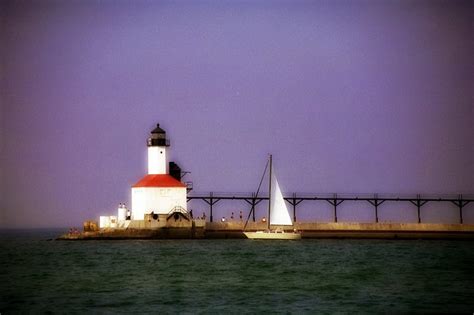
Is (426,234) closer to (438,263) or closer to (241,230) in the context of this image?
(241,230)

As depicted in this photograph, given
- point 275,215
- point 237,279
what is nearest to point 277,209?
point 275,215

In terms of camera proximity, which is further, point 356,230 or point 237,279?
point 356,230

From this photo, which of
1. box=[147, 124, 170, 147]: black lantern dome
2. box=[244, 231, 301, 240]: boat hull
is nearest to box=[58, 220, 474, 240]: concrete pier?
box=[244, 231, 301, 240]: boat hull

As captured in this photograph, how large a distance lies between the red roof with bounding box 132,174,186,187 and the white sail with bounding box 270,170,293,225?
8.12 metres

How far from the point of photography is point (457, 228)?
97188 mm

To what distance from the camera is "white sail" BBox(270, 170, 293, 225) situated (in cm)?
8781

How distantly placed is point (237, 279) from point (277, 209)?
1479 inches

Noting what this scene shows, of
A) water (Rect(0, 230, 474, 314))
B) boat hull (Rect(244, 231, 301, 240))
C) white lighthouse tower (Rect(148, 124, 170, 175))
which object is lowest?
water (Rect(0, 230, 474, 314))

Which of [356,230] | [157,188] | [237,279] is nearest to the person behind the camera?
[237,279]

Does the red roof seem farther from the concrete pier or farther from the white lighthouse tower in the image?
the concrete pier

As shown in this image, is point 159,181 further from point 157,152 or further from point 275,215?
point 275,215

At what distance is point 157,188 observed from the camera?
84500 mm

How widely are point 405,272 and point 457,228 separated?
43340 millimetres

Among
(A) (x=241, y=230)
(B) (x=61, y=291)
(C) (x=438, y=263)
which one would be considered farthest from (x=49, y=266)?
(A) (x=241, y=230)
